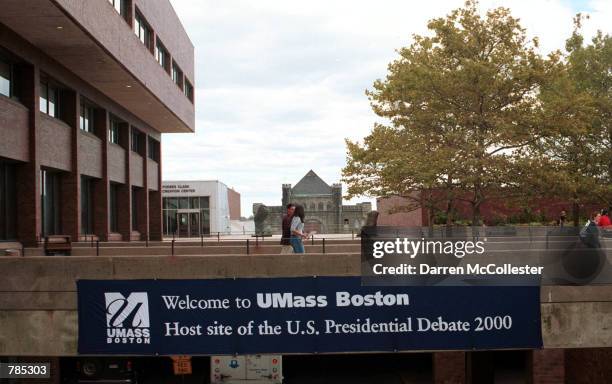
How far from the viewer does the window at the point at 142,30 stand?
33125 millimetres

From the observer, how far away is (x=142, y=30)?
34.4m

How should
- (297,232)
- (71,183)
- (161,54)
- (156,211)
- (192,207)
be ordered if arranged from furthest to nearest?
(192,207) < (156,211) < (161,54) < (71,183) < (297,232)

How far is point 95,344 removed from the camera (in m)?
14.1

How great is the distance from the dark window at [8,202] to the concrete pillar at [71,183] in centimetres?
454

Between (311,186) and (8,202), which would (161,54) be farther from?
(311,186)

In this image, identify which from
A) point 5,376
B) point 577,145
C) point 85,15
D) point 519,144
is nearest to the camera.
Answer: point 5,376

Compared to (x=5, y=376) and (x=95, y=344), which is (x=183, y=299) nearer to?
(x=95, y=344)

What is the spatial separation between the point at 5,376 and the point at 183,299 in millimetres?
4922

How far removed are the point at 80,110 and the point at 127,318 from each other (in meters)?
18.1

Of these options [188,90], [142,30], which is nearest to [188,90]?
[188,90]

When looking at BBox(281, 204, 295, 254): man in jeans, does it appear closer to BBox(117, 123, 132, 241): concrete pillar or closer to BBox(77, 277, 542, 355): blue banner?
BBox(77, 277, 542, 355): blue banner

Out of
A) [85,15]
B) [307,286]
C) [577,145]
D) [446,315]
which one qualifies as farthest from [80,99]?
[577,145]

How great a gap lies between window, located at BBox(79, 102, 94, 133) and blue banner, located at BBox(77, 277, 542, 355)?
58.5 ft

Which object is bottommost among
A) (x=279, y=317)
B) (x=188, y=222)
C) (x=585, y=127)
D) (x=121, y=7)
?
(x=279, y=317)
